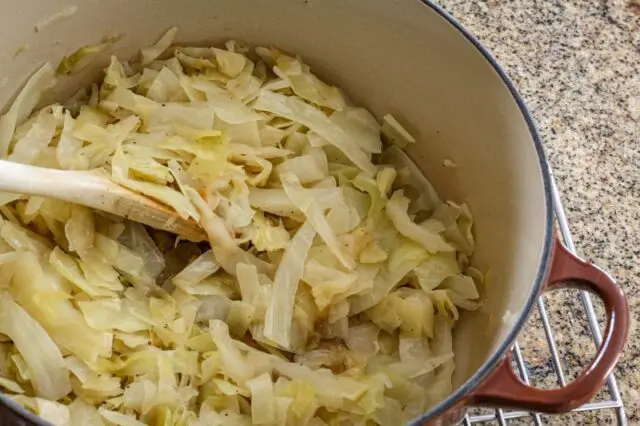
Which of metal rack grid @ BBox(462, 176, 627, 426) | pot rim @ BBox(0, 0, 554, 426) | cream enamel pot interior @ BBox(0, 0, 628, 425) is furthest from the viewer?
metal rack grid @ BBox(462, 176, 627, 426)

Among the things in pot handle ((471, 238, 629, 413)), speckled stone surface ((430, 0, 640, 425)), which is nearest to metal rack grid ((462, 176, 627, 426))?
speckled stone surface ((430, 0, 640, 425))

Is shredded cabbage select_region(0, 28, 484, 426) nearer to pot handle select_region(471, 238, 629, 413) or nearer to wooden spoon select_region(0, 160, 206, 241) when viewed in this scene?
wooden spoon select_region(0, 160, 206, 241)

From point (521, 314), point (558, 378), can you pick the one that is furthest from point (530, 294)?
point (558, 378)

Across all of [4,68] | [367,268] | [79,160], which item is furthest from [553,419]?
[4,68]

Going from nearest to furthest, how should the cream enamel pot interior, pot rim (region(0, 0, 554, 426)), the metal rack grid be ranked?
pot rim (region(0, 0, 554, 426)) < the cream enamel pot interior < the metal rack grid

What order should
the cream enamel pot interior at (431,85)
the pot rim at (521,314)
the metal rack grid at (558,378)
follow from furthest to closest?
1. the metal rack grid at (558,378)
2. the cream enamel pot interior at (431,85)
3. the pot rim at (521,314)

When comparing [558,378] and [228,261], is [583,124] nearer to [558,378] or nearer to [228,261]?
[558,378]

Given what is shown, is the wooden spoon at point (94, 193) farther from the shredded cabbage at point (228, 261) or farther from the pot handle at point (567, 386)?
the pot handle at point (567, 386)

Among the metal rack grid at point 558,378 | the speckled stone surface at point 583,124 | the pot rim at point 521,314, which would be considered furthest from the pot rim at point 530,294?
the speckled stone surface at point 583,124
